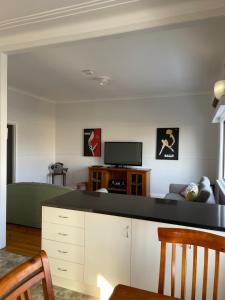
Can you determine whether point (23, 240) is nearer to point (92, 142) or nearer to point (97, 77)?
point (97, 77)

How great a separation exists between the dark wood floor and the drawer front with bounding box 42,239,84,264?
100cm

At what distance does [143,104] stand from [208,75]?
2220 millimetres

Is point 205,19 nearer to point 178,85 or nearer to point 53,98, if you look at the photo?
point 178,85

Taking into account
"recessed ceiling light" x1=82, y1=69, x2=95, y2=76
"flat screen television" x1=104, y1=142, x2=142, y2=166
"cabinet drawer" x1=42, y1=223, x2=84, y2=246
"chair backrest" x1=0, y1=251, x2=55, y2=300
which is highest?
"recessed ceiling light" x1=82, y1=69, x2=95, y2=76

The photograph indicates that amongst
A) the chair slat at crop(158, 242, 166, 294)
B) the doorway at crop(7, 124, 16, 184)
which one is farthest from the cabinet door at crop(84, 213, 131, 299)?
the doorway at crop(7, 124, 16, 184)

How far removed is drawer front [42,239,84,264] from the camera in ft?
7.07

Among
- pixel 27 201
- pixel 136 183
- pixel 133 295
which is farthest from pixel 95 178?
pixel 133 295

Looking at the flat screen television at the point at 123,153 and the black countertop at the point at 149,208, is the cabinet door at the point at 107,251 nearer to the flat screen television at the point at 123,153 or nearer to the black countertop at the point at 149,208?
the black countertop at the point at 149,208

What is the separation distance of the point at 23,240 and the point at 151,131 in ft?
13.7

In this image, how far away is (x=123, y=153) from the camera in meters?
6.60

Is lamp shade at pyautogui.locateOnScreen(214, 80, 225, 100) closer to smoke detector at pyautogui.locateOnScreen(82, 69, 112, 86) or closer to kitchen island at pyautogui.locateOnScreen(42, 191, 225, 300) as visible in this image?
kitchen island at pyautogui.locateOnScreen(42, 191, 225, 300)

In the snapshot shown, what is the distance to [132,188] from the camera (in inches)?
249

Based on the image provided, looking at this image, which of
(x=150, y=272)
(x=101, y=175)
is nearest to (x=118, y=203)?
(x=150, y=272)

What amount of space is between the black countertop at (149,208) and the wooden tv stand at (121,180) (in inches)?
147
